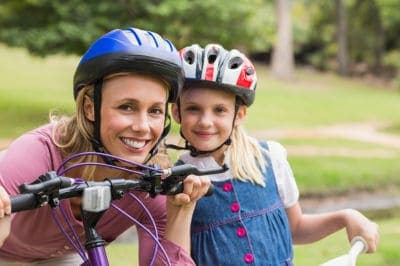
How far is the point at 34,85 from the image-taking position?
27141 mm

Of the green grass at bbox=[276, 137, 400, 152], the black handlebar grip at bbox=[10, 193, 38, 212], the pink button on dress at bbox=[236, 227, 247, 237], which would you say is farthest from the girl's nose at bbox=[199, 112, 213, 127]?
the green grass at bbox=[276, 137, 400, 152]

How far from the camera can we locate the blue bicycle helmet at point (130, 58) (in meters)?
2.80

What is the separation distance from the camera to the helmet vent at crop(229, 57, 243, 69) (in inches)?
147

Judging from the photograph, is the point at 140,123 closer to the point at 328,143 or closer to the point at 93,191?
the point at 93,191

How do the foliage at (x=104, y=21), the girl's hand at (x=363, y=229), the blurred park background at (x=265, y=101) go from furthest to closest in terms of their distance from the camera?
1. the foliage at (x=104, y=21)
2. the blurred park background at (x=265, y=101)
3. the girl's hand at (x=363, y=229)

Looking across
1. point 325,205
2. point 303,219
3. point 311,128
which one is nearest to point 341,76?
point 311,128

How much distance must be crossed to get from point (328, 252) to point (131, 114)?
20.5 ft

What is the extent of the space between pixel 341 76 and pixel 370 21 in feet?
12.1

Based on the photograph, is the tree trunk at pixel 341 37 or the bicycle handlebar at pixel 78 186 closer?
the bicycle handlebar at pixel 78 186

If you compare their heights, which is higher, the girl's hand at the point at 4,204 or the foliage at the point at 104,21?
the foliage at the point at 104,21

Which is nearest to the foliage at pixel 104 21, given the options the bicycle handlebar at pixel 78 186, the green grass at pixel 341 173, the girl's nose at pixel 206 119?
the green grass at pixel 341 173

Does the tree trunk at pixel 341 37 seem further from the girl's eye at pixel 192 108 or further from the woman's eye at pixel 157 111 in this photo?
the woman's eye at pixel 157 111

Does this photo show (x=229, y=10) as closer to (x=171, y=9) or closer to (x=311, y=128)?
(x=171, y=9)

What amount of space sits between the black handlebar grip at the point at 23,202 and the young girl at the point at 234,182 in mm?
1250
